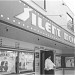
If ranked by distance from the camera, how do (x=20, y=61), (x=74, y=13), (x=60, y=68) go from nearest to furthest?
(x=20, y=61), (x=74, y=13), (x=60, y=68)

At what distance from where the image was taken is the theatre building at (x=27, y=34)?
326 centimetres

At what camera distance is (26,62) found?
6.02 meters

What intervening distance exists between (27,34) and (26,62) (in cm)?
189

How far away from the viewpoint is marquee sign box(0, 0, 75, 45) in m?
2.95

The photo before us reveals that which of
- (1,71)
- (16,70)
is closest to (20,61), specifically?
(16,70)

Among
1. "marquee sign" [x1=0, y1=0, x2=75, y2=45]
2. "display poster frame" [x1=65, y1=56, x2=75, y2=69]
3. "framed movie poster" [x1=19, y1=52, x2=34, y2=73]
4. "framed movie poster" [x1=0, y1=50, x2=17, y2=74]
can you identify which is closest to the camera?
"marquee sign" [x1=0, y1=0, x2=75, y2=45]

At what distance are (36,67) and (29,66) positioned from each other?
69cm

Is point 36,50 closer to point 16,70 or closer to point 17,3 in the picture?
point 16,70

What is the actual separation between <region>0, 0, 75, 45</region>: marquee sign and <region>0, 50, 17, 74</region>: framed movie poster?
1.12 m

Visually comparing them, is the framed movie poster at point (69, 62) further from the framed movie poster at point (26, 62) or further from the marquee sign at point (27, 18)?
the marquee sign at point (27, 18)

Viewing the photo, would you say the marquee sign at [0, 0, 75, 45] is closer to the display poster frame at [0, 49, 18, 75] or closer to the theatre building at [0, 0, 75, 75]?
the theatre building at [0, 0, 75, 75]

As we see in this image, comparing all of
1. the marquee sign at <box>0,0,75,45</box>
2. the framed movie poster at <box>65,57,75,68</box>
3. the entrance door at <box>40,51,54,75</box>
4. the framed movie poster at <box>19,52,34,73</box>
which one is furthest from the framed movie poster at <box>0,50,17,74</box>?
the framed movie poster at <box>65,57,75,68</box>

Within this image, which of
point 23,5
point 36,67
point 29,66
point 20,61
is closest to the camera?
point 23,5

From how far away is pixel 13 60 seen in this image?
17.1 feet
